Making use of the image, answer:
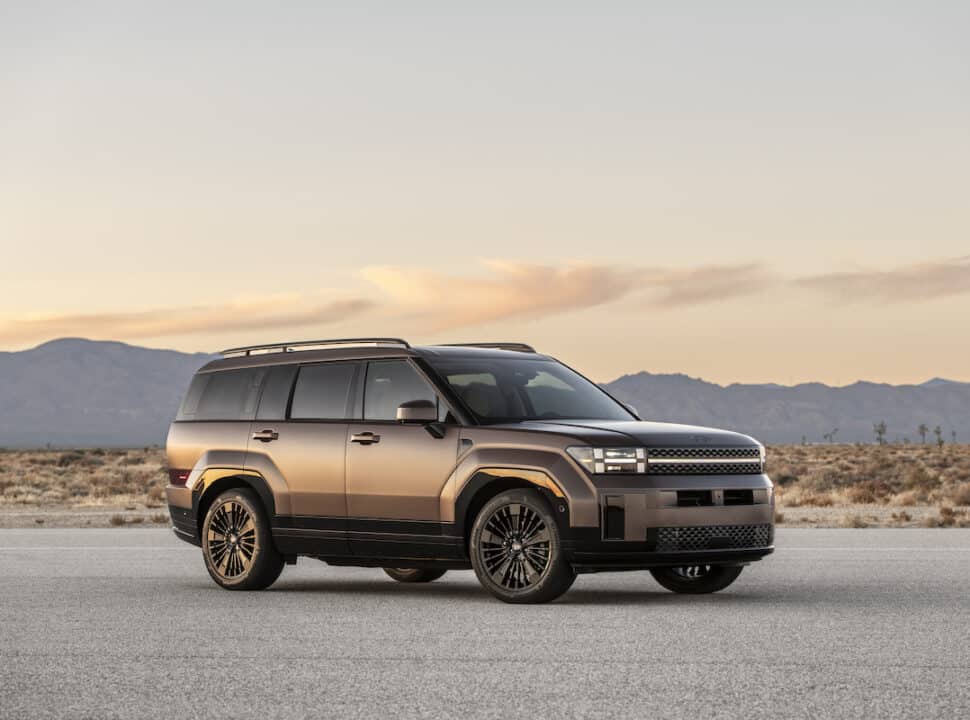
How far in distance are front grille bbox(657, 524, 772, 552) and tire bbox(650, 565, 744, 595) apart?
0.76 m

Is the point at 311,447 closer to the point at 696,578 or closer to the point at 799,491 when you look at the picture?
the point at 696,578

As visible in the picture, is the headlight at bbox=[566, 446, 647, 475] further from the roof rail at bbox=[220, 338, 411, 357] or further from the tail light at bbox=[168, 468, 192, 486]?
the tail light at bbox=[168, 468, 192, 486]

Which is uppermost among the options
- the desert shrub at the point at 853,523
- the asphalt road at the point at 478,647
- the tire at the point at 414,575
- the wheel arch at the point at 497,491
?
the wheel arch at the point at 497,491

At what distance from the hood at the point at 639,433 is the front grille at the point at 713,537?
2.29 ft

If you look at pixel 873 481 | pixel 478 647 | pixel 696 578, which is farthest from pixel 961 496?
pixel 478 647

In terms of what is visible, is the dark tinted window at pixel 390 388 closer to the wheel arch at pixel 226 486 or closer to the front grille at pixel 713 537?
the wheel arch at pixel 226 486

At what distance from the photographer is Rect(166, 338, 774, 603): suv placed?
13258mm

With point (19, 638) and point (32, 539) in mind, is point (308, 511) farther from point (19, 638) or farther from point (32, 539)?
point (32, 539)

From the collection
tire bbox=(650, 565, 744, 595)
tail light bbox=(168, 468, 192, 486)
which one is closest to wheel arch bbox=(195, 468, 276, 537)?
tail light bbox=(168, 468, 192, 486)

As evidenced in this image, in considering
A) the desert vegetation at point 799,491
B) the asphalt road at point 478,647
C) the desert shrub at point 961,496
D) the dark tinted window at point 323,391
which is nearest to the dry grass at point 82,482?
the desert vegetation at point 799,491

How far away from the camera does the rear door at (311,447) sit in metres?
14.7

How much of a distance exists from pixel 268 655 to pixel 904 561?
1001 cm

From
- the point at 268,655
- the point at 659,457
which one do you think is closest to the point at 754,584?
the point at 659,457

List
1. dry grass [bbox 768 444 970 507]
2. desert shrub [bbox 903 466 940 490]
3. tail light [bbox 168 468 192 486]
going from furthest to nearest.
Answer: desert shrub [bbox 903 466 940 490] → dry grass [bbox 768 444 970 507] → tail light [bbox 168 468 192 486]
